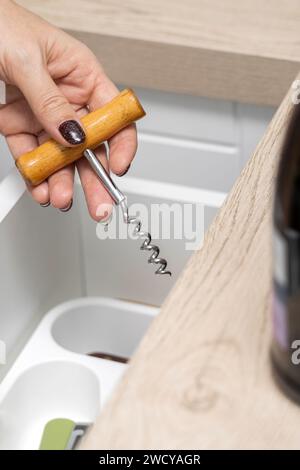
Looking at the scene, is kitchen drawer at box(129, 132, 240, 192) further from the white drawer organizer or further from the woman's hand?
the woman's hand

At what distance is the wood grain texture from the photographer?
1.65ft

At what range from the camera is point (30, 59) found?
93 centimetres

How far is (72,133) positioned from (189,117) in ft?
1.27

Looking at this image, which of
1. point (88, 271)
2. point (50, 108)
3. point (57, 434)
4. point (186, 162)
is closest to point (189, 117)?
point (186, 162)

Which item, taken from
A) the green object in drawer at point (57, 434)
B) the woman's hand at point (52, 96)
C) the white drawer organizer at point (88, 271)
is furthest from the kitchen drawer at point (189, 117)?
the green object in drawer at point (57, 434)

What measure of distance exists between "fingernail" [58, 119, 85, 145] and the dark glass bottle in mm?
406

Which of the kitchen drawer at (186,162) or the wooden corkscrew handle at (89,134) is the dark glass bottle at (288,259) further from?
the kitchen drawer at (186,162)

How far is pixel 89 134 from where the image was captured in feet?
2.89

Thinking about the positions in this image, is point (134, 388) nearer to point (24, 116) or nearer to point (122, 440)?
point (122, 440)

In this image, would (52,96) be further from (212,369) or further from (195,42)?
(212,369)

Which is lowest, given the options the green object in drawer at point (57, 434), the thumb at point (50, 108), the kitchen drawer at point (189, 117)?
the green object in drawer at point (57, 434)

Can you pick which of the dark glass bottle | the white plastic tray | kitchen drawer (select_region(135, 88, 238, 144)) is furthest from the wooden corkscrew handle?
the dark glass bottle

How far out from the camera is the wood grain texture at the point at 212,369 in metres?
0.50

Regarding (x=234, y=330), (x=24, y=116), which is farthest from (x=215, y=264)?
(x=24, y=116)
